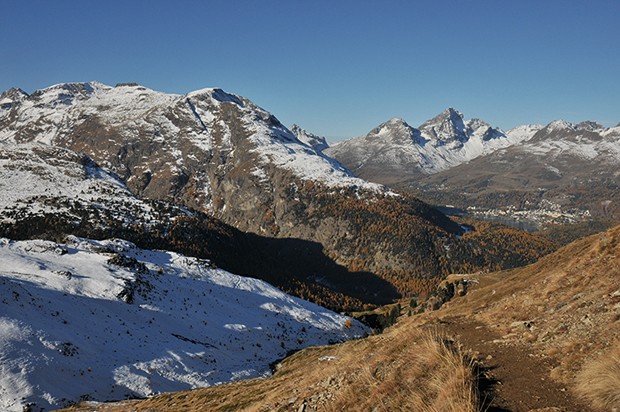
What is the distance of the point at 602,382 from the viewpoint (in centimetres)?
862

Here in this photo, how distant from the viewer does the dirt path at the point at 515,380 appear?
368 inches

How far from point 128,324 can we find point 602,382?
64.1 m

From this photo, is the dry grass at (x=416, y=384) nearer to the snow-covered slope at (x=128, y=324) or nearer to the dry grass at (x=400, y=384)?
the dry grass at (x=400, y=384)

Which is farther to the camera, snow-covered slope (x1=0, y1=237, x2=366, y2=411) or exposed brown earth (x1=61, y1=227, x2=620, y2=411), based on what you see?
snow-covered slope (x1=0, y1=237, x2=366, y2=411)

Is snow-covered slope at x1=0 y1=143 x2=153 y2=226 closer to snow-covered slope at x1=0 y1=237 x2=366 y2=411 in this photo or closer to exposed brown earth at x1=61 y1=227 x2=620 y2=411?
snow-covered slope at x1=0 y1=237 x2=366 y2=411

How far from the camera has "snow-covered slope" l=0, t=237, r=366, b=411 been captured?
138 ft

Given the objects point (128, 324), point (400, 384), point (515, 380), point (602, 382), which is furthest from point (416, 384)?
point (128, 324)

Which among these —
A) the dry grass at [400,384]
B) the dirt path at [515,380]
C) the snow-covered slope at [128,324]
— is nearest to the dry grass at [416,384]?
the dry grass at [400,384]

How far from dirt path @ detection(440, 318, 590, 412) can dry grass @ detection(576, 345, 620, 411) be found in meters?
0.33

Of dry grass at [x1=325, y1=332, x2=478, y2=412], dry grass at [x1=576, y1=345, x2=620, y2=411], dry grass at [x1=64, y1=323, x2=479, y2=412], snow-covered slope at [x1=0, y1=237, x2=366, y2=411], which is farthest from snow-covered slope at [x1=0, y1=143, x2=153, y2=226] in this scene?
dry grass at [x1=576, y1=345, x2=620, y2=411]

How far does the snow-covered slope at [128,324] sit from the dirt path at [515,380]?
38.9 m

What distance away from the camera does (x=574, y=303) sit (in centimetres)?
1583

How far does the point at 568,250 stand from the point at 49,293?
66738 millimetres

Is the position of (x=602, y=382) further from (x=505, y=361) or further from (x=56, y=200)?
(x=56, y=200)
